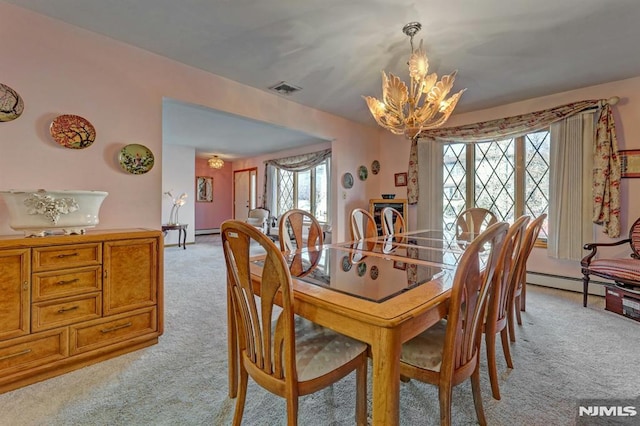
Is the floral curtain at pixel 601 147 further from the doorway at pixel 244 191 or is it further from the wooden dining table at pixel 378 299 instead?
the doorway at pixel 244 191

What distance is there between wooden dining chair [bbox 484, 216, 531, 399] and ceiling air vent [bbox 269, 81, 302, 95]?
8.62ft

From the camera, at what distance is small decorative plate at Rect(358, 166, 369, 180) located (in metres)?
4.86

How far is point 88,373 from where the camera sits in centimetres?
176

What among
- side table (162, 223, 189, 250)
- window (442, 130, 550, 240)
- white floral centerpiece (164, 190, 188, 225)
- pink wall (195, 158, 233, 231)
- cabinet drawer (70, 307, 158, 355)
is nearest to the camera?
cabinet drawer (70, 307, 158, 355)

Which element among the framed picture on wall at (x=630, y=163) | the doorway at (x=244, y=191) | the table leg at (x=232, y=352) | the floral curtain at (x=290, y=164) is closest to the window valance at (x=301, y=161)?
the floral curtain at (x=290, y=164)

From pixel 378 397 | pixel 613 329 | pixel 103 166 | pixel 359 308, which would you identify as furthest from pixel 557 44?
pixel 103 166

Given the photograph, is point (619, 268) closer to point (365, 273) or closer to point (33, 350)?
point (365, 273)

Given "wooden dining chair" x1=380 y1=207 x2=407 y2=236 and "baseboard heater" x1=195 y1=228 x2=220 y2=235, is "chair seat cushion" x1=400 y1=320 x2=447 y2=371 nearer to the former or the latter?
"wooden dining chair" x1=380 y1=207 x2=407 y2=236

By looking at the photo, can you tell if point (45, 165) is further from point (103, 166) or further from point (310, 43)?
point (310, 43)

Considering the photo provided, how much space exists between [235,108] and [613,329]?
12.9 feet

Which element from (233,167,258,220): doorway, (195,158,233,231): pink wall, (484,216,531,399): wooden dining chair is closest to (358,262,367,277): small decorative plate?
(484,216,531,399): wooden dining chair

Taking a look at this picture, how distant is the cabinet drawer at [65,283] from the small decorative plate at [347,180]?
337 centimetres

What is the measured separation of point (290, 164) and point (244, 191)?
2.27 m

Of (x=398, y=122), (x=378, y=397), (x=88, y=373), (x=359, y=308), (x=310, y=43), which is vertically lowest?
(x=88, y=373)
